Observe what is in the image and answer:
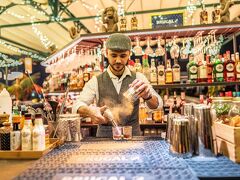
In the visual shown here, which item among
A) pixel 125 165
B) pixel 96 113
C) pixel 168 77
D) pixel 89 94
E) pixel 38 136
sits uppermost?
pixel 168 77

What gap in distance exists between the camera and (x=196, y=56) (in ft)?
13.1

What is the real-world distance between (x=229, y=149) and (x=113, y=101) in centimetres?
142

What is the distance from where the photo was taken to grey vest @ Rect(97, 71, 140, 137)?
2.56 metres

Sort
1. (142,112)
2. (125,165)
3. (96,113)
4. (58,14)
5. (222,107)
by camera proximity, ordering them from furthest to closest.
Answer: (58,14) < (142,112) < (96,113) < (222,107) < (125,165)

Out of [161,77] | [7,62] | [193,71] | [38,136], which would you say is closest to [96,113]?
[38,136]

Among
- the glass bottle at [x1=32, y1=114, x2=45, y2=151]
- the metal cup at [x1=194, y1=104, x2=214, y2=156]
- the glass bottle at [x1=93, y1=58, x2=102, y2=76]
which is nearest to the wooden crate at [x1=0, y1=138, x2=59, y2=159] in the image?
the glass bottle at [x1=32, y1=114, x2=45, y2=151]

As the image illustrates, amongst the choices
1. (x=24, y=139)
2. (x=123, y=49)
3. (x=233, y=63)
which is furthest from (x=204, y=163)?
(x=233, y=63)

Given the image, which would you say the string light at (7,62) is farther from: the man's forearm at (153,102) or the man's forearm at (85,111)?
→ the man's forearm at (153,102)

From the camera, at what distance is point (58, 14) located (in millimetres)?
6199

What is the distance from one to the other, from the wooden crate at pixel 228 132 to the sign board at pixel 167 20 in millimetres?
2325

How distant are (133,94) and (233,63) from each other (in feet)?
7.00

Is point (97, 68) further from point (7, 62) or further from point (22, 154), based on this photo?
point (7, 62)

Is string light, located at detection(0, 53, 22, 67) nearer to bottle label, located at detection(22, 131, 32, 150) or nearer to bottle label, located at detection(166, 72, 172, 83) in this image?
bottle label, located at detection(166, 72, 172, 83)

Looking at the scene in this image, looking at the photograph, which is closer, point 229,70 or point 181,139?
point 181,139
